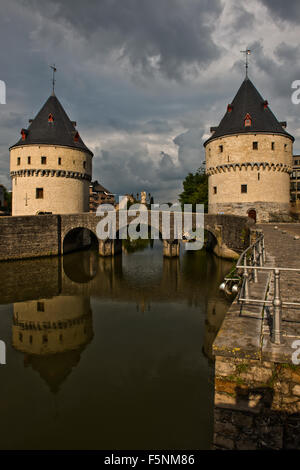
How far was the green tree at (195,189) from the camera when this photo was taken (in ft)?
115

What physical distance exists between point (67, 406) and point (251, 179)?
2497 centimetres

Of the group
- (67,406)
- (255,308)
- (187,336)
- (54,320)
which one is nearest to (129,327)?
(187,336)

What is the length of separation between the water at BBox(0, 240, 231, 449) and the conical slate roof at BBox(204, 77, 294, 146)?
16900mm

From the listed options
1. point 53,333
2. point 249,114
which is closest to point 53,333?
point 53,333

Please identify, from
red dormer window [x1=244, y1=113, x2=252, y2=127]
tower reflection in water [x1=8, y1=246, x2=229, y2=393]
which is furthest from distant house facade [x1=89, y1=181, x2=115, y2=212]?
tower reflection in water [x1=8, y1=246, x2=229, y2=393]

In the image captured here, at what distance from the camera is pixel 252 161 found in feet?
86.7

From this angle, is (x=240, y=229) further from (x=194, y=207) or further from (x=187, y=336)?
(x=194, y=207)

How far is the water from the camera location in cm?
525

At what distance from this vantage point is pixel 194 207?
3525cm

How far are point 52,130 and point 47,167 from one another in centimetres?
415

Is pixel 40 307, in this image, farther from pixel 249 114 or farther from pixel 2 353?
pixel 249 114

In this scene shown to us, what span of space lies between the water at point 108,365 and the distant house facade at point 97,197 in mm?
58529

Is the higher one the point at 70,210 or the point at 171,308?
the point at 70,210

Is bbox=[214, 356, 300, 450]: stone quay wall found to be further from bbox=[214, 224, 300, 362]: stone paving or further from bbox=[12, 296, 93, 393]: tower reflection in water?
bbox=[12, 296, 93, 393]: tower reflection in water
